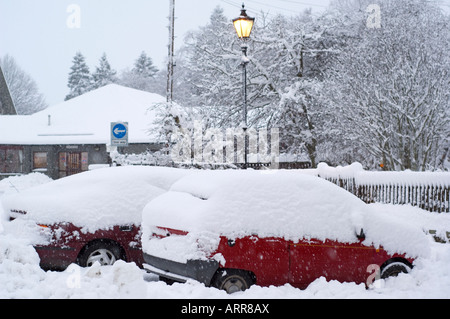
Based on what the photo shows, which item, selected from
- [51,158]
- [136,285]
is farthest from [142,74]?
[136,285]

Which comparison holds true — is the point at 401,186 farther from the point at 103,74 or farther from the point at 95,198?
the point at 103,74

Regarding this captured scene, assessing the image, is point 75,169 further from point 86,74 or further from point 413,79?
point 86,74

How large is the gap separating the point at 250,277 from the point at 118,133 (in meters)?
8.31

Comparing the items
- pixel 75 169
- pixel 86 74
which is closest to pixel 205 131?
pixel 75 169

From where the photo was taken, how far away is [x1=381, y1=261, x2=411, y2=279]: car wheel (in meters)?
5.79

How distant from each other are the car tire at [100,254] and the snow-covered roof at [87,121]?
1812 centimetres

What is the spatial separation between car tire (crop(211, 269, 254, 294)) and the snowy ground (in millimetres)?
171

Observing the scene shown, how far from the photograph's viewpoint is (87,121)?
29188 millimetres

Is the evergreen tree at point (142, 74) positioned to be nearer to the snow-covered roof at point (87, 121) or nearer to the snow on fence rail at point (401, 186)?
the snow-covered roof at point (87, 121)

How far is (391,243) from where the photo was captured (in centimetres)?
579

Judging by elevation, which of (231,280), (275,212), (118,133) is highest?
(118,133)

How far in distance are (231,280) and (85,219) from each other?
8.22 ft
